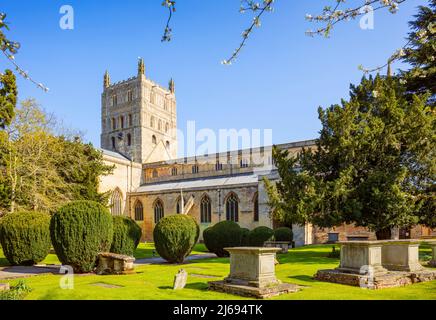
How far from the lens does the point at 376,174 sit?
55.9 ft

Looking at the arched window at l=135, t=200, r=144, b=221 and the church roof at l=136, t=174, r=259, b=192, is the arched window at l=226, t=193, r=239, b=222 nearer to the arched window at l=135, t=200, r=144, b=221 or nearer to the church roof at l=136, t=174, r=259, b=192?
the church roof at l=136, t=174, r=259, b=192

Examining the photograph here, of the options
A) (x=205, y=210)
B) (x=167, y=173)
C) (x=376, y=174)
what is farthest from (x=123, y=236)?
(x=167, y=173)

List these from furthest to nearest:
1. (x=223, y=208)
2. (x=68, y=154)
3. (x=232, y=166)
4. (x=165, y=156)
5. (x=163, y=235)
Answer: (x=165, y=156) → (x=232, y=166) → (x=223, y=208) → (x=68, y=154) → (x=163, y=235)

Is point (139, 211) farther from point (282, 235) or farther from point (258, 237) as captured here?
point (258, 237)

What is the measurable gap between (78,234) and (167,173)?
30.1 m

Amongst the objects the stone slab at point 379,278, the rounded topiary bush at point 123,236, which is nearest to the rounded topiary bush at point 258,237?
the rounded topiary bush at point 123,236

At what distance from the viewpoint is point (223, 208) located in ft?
114

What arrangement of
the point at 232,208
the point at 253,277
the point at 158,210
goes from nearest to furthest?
the point at 253,277
the point at 232,208
the point at 158,210

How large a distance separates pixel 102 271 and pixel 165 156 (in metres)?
40.0
